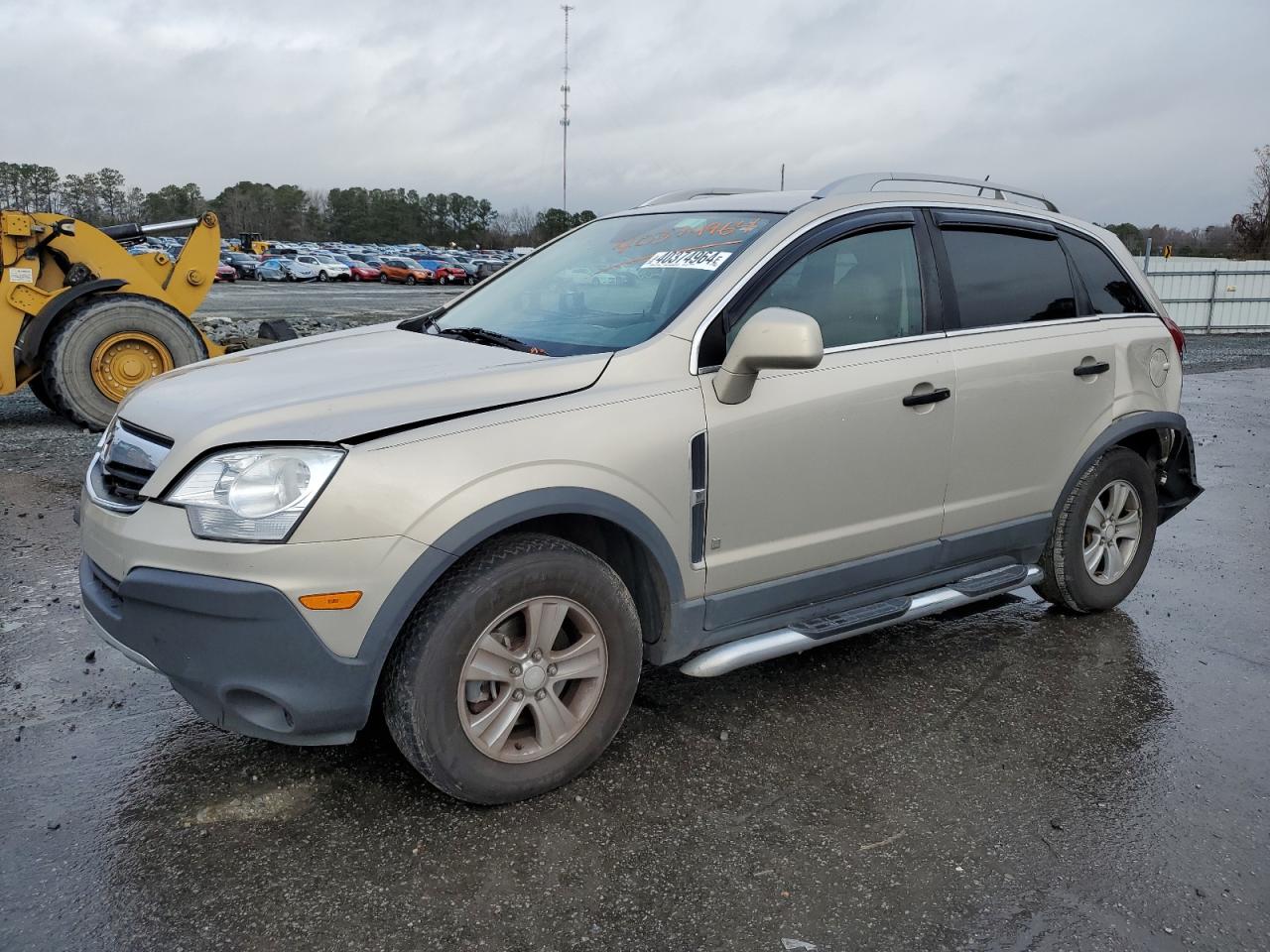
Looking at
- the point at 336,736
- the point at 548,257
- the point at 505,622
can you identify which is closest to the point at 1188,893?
the point at 505,622

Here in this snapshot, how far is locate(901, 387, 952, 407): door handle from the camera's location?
147 inches

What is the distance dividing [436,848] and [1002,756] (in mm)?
1905

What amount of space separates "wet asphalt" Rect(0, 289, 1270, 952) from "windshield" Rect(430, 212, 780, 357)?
1.40 metres

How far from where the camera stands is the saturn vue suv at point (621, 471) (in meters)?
2.70

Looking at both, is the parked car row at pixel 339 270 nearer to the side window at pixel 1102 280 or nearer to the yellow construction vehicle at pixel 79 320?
the yellow construction vehicle at pixel 79 320

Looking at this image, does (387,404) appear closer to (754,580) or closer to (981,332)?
(754,580)

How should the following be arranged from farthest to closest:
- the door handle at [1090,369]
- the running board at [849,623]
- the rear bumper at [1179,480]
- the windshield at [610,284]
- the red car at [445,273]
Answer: the red car at [445,273]
the rear bumper at [1179,480]
the door handle at [1090,369]
the windshield at [610,284]
the running board at [849,623]

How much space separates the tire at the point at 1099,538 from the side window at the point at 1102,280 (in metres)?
0.67

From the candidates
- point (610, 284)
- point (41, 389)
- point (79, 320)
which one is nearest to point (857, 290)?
point (610, 284)

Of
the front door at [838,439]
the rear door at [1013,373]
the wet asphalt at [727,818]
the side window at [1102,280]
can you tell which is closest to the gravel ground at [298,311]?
the side window at [1102,280]

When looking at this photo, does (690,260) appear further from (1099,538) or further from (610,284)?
(1099,538)

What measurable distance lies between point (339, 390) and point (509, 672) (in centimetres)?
96

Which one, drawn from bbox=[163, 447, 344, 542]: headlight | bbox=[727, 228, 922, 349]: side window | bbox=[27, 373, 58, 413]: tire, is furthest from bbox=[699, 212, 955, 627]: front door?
bbox=[27, 373, 58, 413]: tire

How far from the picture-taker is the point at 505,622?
298 cm
